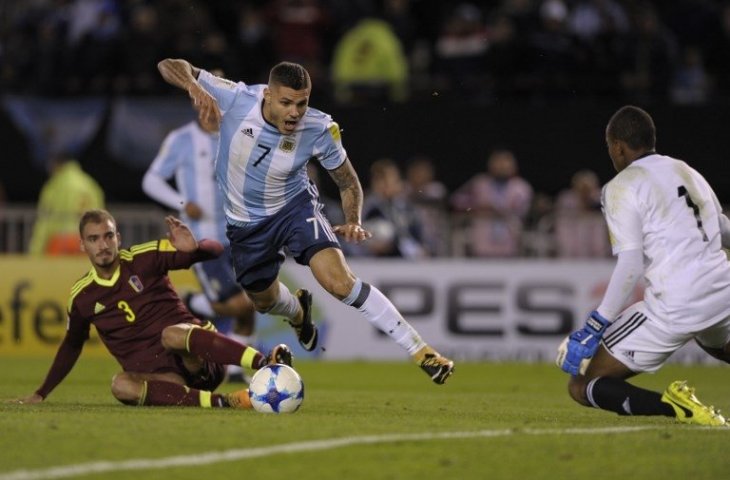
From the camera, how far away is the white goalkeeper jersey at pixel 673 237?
813 centimetres

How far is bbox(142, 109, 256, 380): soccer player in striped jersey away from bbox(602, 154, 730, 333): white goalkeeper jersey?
478cm

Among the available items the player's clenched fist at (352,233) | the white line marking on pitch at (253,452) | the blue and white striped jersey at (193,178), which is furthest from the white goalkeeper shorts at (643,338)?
the blue and white striped jersey at (193,178)

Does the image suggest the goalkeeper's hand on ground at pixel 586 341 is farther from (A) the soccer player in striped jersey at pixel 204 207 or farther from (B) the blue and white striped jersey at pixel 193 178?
(B) the blue and white striped jersey at pixel 193 178

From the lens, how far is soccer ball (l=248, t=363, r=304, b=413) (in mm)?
8570

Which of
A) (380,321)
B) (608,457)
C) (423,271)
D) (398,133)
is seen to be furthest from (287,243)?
(398,133)

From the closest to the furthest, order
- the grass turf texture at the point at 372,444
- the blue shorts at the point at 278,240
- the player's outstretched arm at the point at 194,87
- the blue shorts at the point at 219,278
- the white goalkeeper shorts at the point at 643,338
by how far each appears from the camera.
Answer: the grass turf texture at the point at 372,444, the white goalkeeper shorts at the point at 643,338, the player's outstretched arm at the point at 194,87, the blue shorts at the point at 278,240, the blue shorts at the point at 219,278

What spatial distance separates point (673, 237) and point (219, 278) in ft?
16.5

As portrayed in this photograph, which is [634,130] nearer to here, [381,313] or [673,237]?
[673,237]

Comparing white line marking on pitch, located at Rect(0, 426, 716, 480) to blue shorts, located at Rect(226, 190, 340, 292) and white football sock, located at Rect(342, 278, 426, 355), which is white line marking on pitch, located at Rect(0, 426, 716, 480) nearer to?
white football sock, located at Rect(342, 278, 426, 355)

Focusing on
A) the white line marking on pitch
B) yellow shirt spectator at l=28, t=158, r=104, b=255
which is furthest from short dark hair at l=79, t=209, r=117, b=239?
yellow shirt spectator at l=28, t=158, r=104, b=255

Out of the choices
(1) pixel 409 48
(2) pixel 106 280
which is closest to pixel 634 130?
(2) pixel 106 280

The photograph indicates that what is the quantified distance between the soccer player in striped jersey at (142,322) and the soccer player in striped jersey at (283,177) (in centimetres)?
56

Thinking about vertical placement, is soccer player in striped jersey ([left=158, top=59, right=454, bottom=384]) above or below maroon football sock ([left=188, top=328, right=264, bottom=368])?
above

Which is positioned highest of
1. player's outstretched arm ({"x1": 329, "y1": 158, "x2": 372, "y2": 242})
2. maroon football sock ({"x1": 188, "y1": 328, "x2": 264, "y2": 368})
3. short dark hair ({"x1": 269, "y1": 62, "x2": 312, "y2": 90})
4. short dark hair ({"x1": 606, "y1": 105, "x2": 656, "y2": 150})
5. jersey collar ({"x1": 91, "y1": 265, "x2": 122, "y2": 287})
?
short dark hair ({"x1": 269, "y1": 62, "x2": 312, "y2": 90})
